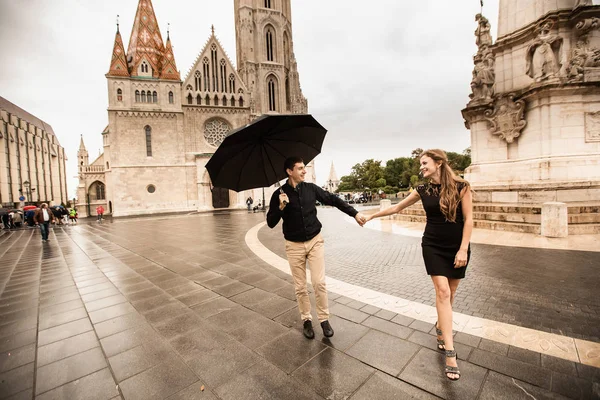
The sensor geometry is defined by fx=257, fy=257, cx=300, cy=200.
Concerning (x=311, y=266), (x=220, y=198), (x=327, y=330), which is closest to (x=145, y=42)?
(x=220, y=198)

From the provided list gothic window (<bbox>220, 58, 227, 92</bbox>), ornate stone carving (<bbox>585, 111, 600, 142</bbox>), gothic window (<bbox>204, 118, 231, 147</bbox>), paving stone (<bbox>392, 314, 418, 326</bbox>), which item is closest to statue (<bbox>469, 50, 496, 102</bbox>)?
ornate stone carving (<bbox>585, 111, 600, 142</bbox>)

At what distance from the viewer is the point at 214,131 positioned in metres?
32.9

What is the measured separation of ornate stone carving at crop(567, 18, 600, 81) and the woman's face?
1037cm

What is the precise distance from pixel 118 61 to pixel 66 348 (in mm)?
36158

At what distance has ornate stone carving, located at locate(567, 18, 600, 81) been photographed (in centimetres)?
834

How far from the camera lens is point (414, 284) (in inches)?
159

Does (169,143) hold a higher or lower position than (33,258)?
higher

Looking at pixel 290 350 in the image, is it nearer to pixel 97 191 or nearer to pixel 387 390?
pixel 387 390

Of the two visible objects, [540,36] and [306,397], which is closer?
[306,397]

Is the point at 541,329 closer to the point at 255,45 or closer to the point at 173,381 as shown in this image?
the point at 173,381

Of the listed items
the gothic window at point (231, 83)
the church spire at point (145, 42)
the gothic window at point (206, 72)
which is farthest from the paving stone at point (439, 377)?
the church spire at point (145, 42)

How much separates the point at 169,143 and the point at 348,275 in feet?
101

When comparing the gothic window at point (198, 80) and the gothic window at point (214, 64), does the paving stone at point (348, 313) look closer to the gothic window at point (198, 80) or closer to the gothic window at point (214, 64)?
the gothic window at point (198, 80)

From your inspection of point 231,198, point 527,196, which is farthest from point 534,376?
point 231,198
